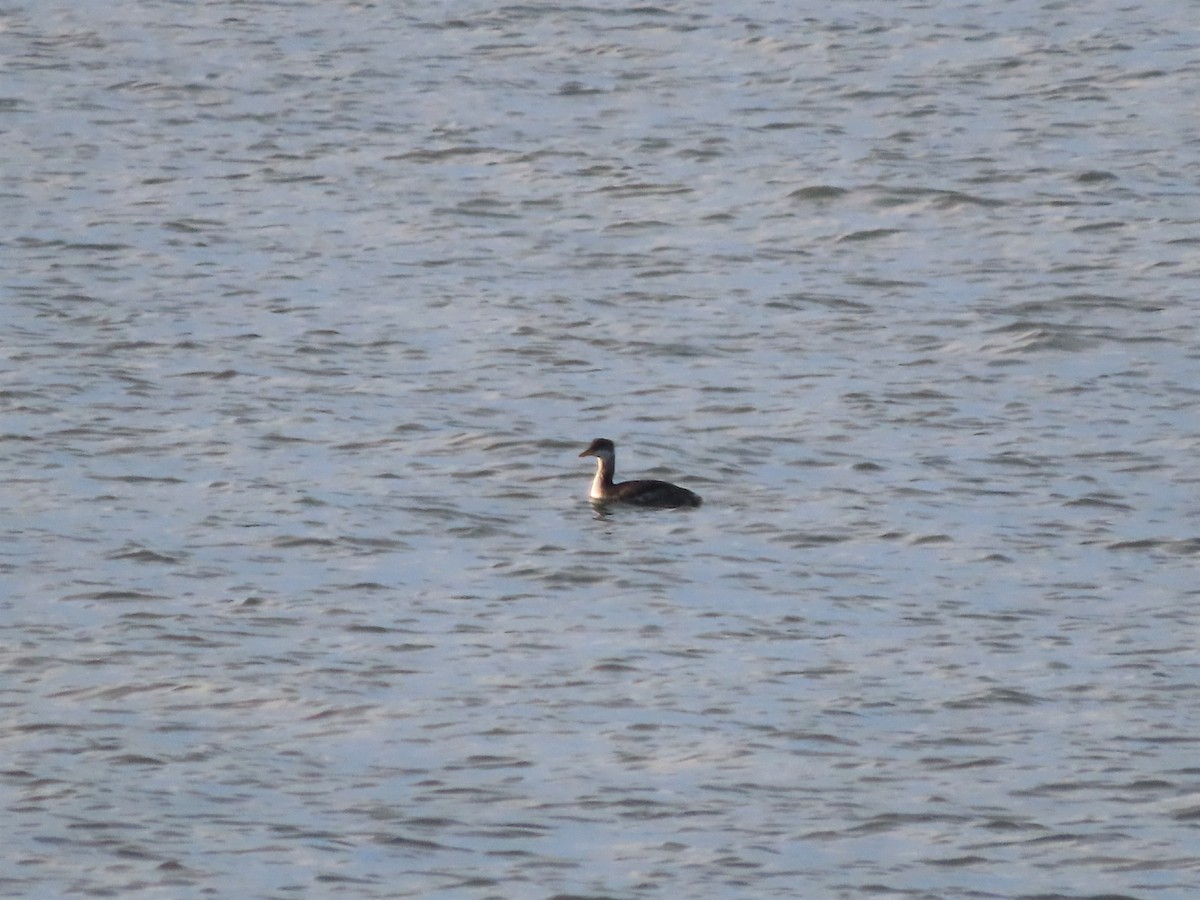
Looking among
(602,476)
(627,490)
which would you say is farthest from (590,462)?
(627,490)

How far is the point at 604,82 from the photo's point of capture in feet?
97.1

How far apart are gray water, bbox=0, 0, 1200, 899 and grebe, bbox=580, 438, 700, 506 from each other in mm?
178

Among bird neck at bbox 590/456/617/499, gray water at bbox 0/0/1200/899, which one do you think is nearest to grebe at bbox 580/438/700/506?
bird neck at bbox 590/456/617/499

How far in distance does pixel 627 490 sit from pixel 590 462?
1208 mm

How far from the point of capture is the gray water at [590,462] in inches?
437

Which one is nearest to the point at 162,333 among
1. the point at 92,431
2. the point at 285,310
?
the point at 285,310

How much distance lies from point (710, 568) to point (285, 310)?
6.98m

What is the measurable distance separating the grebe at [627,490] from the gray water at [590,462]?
18 centimetres

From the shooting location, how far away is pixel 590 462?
1753cm

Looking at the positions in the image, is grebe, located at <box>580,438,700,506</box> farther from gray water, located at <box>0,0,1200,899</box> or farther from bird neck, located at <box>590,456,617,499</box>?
gray water, located at <box>0,0,1200,899</box>

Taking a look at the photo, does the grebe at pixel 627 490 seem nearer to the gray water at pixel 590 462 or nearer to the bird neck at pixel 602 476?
the bird neck at pixel 602 476

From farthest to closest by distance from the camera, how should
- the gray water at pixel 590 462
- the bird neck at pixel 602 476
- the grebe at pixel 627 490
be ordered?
1. the bird neck at pixel 602 476
2. the grebe at pixel 627 490
3. the gray water at pixel 590 462

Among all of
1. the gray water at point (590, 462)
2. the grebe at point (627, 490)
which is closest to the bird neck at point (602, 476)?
the grebe at point (627, 490)

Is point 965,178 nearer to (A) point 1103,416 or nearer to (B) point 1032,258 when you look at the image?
(B) point 1032,258
